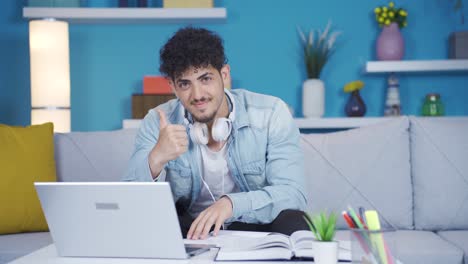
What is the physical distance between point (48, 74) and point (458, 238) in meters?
2.22

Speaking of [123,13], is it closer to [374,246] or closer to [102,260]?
[102,260]

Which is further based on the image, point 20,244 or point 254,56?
point 254,56

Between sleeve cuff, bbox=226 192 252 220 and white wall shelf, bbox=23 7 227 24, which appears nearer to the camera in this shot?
sleeve cuff, bbox=226 192 252 220

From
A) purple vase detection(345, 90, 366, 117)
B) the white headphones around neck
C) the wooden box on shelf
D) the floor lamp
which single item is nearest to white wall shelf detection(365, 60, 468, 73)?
purple vase detection(345, 90, 366, 117)

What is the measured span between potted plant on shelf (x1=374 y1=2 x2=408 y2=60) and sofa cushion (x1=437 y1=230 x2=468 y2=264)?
135 cm

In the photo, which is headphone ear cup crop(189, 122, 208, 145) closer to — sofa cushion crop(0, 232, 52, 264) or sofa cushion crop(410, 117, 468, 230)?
sofa cushion crop(0, 232, 52, 264)

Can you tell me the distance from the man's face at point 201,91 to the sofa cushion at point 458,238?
1.04 meters

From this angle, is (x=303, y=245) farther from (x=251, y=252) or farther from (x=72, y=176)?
(x=72, y=176)

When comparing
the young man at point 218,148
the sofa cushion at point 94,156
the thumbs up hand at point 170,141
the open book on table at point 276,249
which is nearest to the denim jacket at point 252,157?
the young man at point 218,148

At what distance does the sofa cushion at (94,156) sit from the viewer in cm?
276

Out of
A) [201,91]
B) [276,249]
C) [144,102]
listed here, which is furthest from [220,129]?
[144,102]

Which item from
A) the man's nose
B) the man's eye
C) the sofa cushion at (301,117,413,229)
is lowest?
the sofa cushion at (301,117,413,229)

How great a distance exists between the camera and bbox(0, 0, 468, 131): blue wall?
381cm

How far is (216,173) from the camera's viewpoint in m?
2.07
